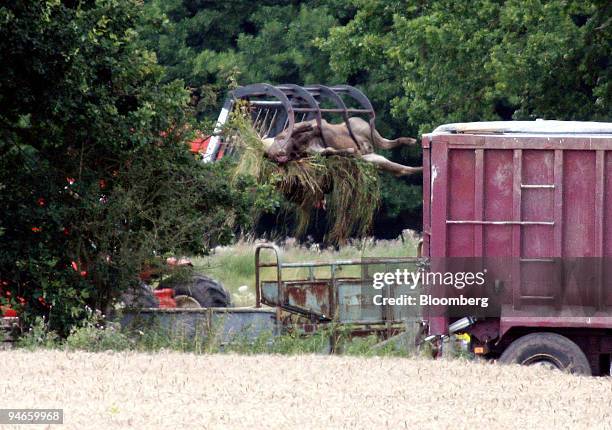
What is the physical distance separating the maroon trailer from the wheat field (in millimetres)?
1625

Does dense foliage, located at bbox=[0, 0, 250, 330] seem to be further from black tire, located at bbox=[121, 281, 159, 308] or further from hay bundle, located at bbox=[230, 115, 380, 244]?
hay bundle, located at bbox=[230, 115, 380, 244]

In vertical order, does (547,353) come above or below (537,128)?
below

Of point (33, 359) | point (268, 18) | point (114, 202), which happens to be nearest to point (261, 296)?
point (114, 202)

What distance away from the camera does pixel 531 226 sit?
11398 mm

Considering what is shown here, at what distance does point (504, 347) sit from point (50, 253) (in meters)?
5.08

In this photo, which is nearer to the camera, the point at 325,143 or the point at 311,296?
the point at 311,296

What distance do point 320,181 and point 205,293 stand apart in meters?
2.21

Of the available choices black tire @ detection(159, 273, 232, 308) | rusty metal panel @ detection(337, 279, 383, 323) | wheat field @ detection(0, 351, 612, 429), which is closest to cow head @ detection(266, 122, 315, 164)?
black tire @ detection(159, 273, 232, 308)

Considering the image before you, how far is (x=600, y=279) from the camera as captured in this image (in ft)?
37.0

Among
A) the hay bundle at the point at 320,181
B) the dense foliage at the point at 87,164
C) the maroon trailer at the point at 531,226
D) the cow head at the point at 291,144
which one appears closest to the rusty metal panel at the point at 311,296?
the dense foliage at the point at 87,164

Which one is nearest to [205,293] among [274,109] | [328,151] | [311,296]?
[311,296]

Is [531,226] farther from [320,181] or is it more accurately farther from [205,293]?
[205,293]

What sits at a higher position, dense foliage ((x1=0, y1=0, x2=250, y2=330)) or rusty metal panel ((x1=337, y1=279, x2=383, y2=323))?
dense foliage ((x1=0, y1=0, x2=250, y2=330))

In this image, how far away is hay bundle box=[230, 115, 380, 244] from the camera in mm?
16703
